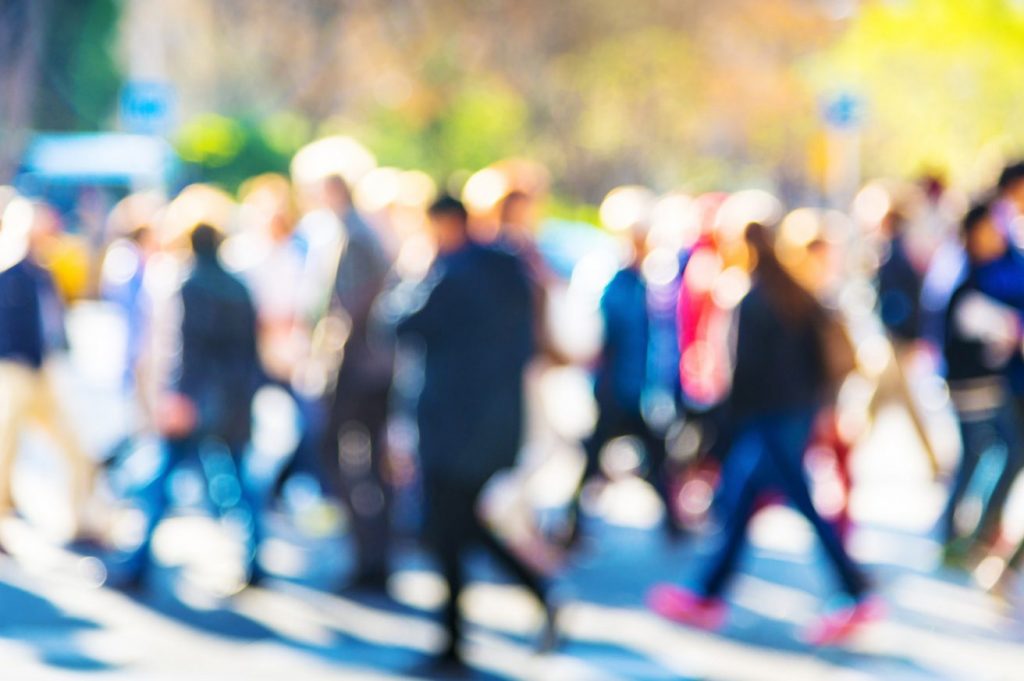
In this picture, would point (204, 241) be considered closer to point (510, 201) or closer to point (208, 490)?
point (208, 490)

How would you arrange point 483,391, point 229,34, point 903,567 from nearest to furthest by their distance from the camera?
1. point 483,391
2. point 903,567
3. point 229,34

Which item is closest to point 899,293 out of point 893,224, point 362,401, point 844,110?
point 893,224

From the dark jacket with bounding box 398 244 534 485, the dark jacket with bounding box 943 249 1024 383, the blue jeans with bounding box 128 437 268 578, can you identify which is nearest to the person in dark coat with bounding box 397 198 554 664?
the dark jacket with bounding box 398 244 534 485

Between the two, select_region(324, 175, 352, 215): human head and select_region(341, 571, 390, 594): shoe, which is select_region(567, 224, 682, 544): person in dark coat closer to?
select_region(341, 571, 390, 594): shoe

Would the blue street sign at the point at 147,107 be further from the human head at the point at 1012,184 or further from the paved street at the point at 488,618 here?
the human head at the point at 1012,184

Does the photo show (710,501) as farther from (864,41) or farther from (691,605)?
(864,41)

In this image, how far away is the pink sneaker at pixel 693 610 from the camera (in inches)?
283

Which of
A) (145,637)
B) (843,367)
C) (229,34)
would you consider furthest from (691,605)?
(229,34)

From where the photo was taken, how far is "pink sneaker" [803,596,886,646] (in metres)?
6.82

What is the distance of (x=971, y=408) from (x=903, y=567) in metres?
1.01

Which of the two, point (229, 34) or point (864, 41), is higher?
point (229, 34)

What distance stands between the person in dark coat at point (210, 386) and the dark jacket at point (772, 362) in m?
2.21

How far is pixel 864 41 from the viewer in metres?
28.3

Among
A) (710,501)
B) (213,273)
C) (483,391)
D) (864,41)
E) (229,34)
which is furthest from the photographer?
(229,34)
